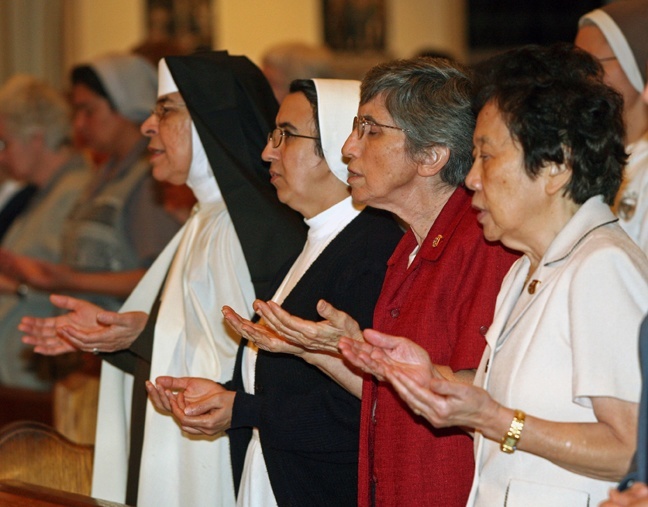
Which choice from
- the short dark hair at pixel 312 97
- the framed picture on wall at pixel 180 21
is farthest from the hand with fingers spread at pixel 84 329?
the framed picture on wall at pixel 180 21

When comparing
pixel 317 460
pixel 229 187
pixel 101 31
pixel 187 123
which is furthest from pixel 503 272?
pixel 101 31

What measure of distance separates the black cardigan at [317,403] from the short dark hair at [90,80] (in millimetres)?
3129

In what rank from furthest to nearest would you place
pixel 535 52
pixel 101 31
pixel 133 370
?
pixel 101 31
pixel 133 370
pixel 535 52

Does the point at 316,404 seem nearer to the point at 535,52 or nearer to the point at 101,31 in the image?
the point at 535,52

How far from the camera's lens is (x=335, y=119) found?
11.0ft

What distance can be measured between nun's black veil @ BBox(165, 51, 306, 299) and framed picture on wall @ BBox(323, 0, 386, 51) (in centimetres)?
854

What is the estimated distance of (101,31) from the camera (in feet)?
36.1

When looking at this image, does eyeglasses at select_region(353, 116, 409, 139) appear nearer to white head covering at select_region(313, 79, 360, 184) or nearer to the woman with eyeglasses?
the woman with eyeglasses

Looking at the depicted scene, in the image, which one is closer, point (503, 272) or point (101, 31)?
point (503, 272)

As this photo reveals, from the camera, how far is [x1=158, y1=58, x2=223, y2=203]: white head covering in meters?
3.84

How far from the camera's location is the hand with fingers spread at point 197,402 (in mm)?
3080

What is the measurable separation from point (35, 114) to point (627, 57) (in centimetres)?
395

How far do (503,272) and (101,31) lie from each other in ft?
29.6

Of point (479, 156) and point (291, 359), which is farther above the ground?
point (479, 156)
